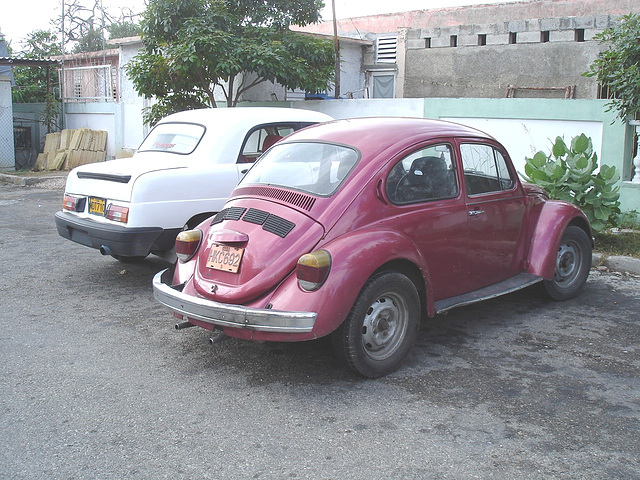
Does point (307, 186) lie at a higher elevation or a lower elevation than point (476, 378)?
higher

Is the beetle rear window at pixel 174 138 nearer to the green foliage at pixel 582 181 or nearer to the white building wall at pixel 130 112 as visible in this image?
the green foliage at pixel 582 181

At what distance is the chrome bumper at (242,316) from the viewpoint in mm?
4070

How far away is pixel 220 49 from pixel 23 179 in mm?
6379

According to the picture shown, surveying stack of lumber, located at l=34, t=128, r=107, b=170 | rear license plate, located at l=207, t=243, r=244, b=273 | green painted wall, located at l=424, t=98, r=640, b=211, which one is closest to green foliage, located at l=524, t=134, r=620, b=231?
green painted wall, located at l=424, t=98, r=640, b=211

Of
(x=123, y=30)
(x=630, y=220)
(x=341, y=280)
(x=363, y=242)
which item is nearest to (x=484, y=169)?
(x=363, y=242)

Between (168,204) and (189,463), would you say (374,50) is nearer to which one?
(168,204)

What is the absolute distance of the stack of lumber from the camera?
1811cm

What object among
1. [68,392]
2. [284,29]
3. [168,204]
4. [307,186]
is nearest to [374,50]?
[284,29]

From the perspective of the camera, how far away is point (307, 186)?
4.83 metres

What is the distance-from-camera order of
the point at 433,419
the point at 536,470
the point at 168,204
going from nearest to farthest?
the point at 536,470, the point at 433,419, the point at 168,204

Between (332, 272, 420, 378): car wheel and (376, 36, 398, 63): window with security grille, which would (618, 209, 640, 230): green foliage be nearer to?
(332, 272, 420, 378): car wheel

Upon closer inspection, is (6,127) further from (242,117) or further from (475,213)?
(475,213)

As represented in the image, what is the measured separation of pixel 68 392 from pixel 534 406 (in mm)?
2887

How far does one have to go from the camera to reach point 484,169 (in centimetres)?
561
